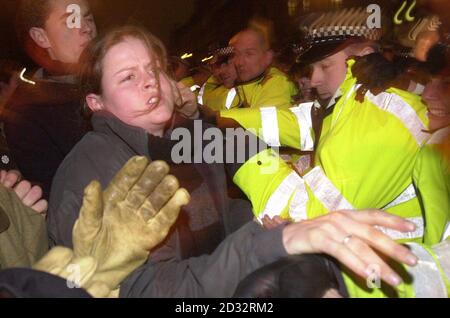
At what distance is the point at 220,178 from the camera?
1.71 m

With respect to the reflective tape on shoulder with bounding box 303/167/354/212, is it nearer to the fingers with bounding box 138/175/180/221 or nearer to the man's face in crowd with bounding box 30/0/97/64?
the fingers with bounding box 138/175/180/221

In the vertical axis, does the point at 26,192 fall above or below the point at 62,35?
below

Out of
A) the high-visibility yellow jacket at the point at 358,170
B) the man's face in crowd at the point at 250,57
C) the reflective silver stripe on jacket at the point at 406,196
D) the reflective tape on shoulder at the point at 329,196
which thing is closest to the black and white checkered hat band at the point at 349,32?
the high-visibility yellow jacket at the point at 358,170

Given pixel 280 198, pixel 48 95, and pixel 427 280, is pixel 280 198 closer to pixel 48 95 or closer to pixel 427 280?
pixel 427 280

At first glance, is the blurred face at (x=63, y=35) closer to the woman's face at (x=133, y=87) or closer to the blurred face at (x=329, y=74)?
the woman's face at (x=133, y=87)

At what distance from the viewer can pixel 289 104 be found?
348 cm

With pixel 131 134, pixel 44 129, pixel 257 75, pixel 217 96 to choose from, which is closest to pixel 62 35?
pixel 44 129

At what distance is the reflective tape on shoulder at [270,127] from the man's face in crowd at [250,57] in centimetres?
167

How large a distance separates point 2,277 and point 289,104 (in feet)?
9.03

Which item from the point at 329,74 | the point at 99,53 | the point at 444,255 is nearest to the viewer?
the point at 444,255

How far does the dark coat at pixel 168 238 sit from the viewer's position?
3.56 feet

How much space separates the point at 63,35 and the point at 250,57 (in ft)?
7.12

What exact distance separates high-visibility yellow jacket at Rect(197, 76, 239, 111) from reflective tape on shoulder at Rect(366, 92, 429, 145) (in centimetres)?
232

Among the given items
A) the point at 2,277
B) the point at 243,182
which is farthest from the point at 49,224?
the point at 243,182
